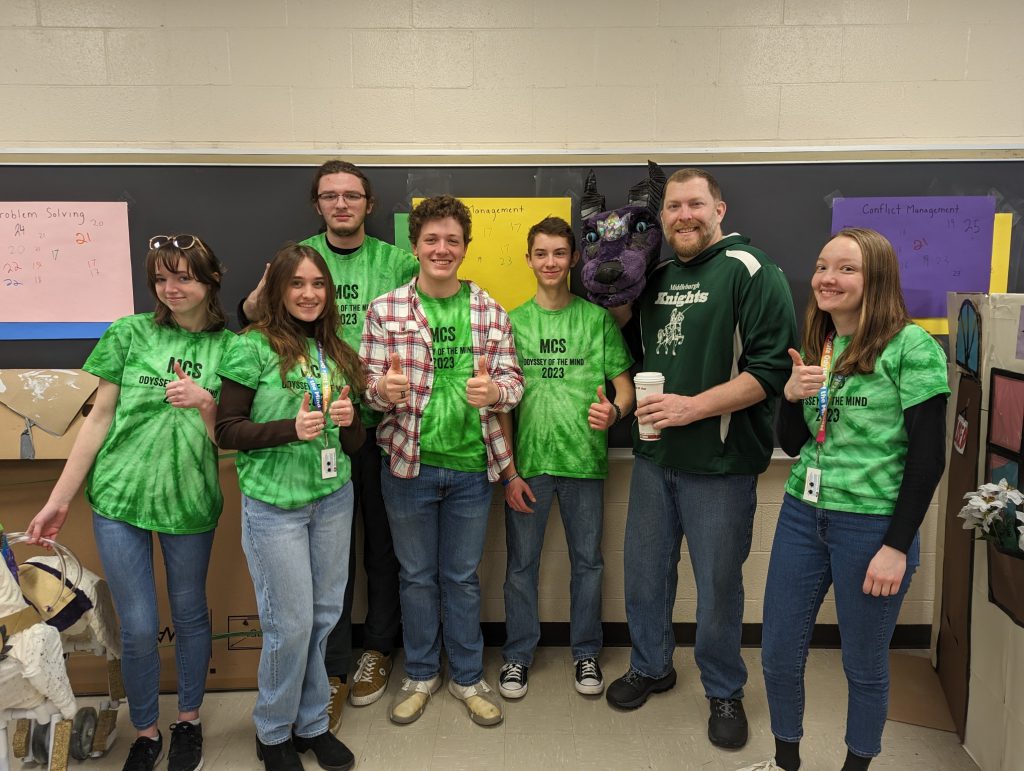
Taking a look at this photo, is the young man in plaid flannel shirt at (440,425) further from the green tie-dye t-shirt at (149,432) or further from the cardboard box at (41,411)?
the cardboard box at (41,411)

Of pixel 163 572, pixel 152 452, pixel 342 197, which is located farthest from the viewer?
pixel 163 572

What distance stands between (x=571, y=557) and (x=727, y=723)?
76 centimetres

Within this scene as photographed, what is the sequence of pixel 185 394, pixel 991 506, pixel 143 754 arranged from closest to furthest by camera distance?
pixel 991 506 < pixel 185 394 < pixel 143 754

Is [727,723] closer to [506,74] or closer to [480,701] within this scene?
[480,701]

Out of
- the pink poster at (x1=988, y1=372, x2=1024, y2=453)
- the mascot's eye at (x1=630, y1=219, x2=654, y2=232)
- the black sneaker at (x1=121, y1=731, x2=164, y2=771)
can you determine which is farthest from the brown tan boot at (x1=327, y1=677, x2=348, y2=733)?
the pink poster at (x1=988, y1=372, x2=1024, y2=453)

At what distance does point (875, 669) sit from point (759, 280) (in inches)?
44.8

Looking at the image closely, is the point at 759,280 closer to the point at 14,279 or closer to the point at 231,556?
the point at 231,556

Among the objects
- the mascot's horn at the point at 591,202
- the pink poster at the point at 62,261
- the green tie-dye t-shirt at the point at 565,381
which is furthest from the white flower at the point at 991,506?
the pink poster at the point at 62,261

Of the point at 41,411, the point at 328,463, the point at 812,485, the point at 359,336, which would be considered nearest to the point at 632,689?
the point at 812,485

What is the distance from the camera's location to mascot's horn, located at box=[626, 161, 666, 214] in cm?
228

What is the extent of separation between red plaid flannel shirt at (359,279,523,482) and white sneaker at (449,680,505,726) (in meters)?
0.86

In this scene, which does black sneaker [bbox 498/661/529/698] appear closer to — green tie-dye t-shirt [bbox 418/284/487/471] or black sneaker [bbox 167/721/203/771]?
green tie-dye t-shirt [bbox 418/284/487/471]

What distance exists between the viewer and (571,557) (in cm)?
250

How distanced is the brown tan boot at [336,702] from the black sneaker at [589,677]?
2.87 feet
